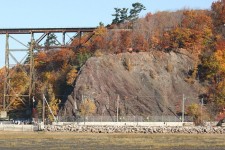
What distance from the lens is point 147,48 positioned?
117188 millimetres

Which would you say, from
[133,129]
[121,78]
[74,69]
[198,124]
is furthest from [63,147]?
[74,69]

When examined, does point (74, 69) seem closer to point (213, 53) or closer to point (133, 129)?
point (213, 53)

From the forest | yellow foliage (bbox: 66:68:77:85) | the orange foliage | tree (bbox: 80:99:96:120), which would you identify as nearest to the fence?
tree (bbox: 80:99:96:120)

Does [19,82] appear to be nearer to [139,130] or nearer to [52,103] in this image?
[52,103]

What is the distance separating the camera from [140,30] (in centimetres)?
12225

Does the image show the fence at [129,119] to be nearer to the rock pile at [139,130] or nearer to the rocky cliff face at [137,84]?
the rocky cliff face at [137,84]

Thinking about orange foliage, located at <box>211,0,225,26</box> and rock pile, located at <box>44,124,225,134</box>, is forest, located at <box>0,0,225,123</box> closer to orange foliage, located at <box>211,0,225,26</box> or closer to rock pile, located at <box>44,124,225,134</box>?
orange foliage, located at <box>211,0,225,26</box>

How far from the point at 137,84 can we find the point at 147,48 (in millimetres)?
13690

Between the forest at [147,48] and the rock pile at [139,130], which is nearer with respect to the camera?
the rock pile at [139,130]

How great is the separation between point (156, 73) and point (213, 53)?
12.8 metres

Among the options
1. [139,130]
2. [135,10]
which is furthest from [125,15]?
[139,130]

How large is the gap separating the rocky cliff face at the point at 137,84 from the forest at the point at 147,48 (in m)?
2.52

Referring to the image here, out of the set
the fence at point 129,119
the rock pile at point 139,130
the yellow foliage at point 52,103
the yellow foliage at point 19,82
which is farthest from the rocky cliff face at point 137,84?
the rock pile at point 139,130

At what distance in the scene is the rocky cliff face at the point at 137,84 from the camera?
333 feet
